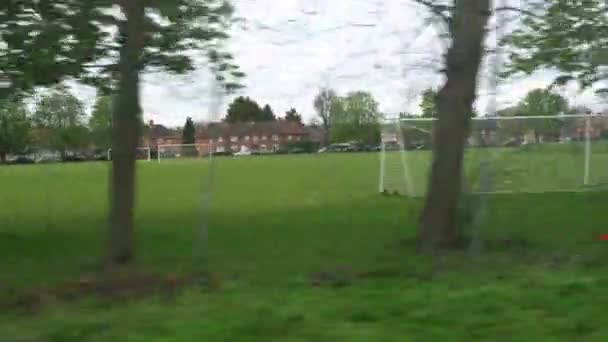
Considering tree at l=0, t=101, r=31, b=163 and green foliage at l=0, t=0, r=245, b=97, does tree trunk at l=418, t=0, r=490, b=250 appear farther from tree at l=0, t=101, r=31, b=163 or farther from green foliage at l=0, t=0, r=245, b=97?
tree at l=0, t=101, r=31, b=163

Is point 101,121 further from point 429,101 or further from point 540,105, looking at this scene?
point 540,105

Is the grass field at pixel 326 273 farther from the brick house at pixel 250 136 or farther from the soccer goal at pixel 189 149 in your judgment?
the soccer goal at pixel 189 149

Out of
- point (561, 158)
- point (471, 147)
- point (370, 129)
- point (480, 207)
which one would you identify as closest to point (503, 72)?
point (471, 147)

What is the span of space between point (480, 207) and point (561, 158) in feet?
36.0

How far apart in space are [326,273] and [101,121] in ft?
15.8

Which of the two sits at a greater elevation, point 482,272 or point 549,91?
point 549,91

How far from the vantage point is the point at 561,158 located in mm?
19578

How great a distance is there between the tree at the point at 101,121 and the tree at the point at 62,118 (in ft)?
0.98

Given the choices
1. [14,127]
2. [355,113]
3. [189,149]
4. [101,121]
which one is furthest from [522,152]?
[14,127]

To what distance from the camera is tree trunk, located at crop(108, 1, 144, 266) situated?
8461 mm

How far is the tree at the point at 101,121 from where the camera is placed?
10.8 m

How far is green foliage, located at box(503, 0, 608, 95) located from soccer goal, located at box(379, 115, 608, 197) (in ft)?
4.14

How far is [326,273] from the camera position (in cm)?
867

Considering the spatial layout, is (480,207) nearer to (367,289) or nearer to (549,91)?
(367,289)
